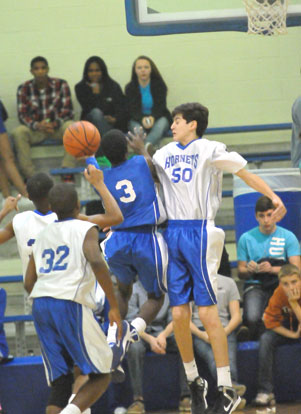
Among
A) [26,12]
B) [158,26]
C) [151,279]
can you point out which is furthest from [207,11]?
[26,12]

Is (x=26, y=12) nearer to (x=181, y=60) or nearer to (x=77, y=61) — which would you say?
(x=77, y=61)

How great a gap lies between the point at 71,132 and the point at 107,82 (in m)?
4.78

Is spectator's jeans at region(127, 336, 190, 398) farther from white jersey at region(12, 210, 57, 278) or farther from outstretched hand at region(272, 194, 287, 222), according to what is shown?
outstretched hand at region(272, 194, 287, 222)

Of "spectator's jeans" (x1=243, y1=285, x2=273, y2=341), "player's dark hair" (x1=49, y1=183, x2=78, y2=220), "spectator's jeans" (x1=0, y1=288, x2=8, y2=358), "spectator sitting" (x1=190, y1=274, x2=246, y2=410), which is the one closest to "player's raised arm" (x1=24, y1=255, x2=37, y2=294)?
"player's dark hair" (x1=49, y1=183, x2=78, y2=220)

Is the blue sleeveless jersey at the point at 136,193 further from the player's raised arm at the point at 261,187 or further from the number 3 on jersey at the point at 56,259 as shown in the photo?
the number 3 on jersey at the point at 56,259

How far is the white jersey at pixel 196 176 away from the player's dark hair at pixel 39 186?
0.83 meters

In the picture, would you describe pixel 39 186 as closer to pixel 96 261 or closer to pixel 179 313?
pixel 96 261

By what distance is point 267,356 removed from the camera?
706 cm

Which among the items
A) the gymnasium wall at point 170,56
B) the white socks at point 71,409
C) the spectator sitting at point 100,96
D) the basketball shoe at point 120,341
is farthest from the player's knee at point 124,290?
the gymnasium wall at point 170,56

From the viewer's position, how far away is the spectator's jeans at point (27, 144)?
1049cm

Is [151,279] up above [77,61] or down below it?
below

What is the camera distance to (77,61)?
1133 centimetres

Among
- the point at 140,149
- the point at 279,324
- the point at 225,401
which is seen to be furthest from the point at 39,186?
the point at 279,324

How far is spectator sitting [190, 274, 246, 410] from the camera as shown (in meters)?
6.88
